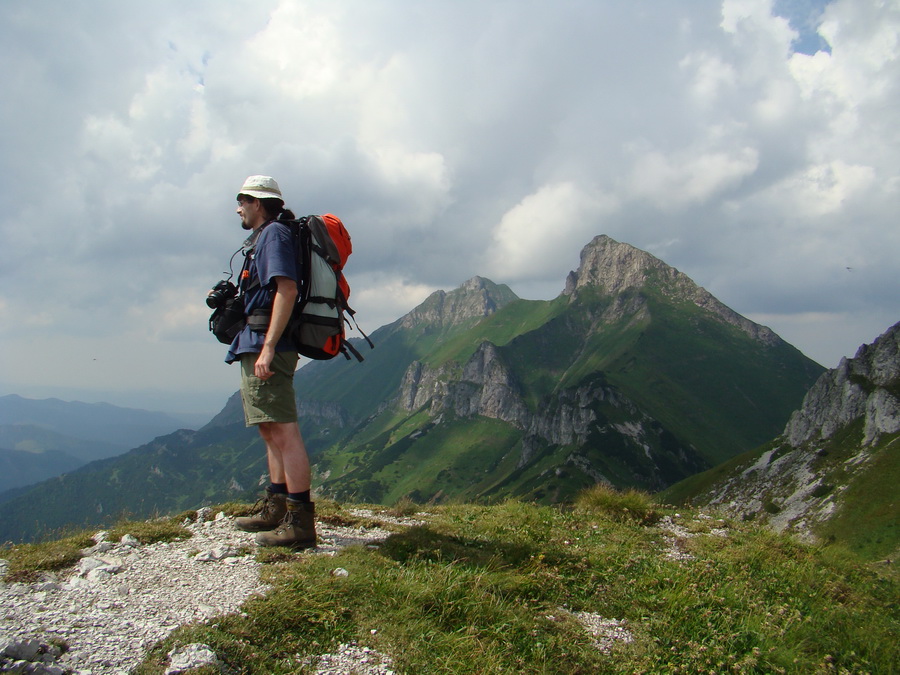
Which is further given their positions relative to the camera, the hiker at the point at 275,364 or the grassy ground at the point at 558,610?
the hiker at the point at 275,364

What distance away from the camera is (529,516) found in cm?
993

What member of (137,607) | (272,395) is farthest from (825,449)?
(137,607)

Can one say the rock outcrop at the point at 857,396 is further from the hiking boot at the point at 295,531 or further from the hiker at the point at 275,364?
the hiker at the point at 275,364

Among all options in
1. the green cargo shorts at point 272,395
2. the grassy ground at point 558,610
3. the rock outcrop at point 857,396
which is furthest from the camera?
the rock outcrop at point 857,396

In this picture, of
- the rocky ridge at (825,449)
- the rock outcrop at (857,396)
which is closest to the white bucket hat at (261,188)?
the rocky ridge at (825,449)

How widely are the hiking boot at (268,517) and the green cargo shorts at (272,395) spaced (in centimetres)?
150

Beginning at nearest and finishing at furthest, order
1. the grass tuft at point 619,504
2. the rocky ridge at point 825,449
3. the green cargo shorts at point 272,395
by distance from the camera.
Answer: the green cargo shorts at point 272,395, the grass tuft at point 619,504, the rocky ridge at point 825,449

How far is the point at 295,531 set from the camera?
681cm

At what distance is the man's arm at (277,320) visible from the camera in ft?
21.2

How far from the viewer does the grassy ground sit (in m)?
→ 4.39

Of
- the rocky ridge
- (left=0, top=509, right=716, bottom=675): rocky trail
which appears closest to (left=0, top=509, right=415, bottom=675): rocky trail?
(left=0, top=509, right=716, bottom=675): rocky trail

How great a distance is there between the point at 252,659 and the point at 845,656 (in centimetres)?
534

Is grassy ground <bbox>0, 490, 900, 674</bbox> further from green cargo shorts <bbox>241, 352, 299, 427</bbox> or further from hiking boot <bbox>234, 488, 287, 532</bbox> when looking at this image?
green cargo shorts <bbox>241, 352, 299, 427</bbox>

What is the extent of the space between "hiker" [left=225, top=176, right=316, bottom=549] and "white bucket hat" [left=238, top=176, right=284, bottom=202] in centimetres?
53
